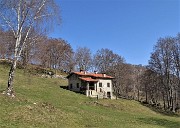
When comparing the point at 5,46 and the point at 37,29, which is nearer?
the point at 37,29

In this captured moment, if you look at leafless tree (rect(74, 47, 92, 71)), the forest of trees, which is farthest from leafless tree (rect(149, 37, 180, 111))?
leafless tree (rect(74, 47, 92, 71))

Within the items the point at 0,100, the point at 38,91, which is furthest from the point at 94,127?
the point at 38,91

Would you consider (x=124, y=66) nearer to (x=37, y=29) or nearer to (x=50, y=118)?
(x=37, y=29)

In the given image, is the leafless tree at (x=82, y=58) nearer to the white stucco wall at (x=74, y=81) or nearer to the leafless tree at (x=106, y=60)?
the leafless tree at (x=106, y=60)

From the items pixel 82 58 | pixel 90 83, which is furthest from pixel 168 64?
pixel 82 58

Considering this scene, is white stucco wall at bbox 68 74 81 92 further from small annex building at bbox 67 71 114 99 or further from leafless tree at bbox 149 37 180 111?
leafless tree at bbox 149 37 180 111

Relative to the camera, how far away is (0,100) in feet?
89.1

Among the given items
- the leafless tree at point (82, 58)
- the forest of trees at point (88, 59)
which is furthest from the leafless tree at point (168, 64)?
the leafless tree at point (82, 58)

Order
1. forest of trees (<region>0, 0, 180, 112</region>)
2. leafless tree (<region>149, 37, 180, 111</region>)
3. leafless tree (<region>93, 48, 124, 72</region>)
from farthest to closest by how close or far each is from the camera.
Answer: leafless tree (<region>93, 48, 124, 72</region>) < leafless tree (<region>149, 37, 180, 111</region>) < forest of trees (<region>0, 0, 180, 112</region>)

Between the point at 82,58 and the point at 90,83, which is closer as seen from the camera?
the point at 90,83

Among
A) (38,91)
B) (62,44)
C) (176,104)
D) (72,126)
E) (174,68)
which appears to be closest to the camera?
(72,126)

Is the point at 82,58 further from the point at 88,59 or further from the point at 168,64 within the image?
the point at 168,64

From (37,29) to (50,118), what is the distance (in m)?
11.9

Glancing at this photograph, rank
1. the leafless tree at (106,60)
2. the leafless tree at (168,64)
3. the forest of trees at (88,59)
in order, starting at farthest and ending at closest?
the leafless tree at (106,60), the leafless tree at (168,64), the forest of trees at (88,59)
